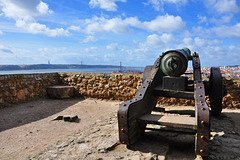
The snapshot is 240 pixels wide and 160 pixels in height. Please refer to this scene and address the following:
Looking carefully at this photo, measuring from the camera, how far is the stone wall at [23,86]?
6.49m

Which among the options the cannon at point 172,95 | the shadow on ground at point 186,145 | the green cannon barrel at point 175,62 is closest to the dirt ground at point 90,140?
the shadow on ground at point 186,145

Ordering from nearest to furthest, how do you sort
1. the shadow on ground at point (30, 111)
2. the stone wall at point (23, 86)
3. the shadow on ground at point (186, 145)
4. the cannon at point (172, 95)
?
1. the cannon at point (172, 95)
2. the shadow on ground at point (186, 145)
3. the shadow on ground at point (30, 111)
4. the stone wall at point (23, 86)

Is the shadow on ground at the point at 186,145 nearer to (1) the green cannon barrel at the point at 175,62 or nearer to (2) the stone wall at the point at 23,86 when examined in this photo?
(1) the green cannon barrel at the point at 175,62

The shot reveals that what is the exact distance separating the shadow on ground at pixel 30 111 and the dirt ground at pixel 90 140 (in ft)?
0.08

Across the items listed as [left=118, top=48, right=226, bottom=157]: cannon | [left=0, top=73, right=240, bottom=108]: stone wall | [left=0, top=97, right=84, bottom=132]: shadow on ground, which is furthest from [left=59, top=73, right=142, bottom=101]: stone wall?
[left=118, top=48, right=226, bottom=157]: cannon

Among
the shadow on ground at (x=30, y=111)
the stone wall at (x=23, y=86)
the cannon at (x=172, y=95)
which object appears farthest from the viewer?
the stone wall at (x=23, y=86)

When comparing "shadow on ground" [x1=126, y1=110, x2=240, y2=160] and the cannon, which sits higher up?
the cannon

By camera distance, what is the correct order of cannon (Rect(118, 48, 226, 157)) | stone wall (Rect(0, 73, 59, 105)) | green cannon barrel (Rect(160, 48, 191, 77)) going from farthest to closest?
stone wall (Rect(0, 73, 59, 105)) → green cannon barrel (Rect(160, 48, 191, 77)) → cannon (Rect(118, 48, 226, 157))

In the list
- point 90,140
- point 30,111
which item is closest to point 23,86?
point 30,111

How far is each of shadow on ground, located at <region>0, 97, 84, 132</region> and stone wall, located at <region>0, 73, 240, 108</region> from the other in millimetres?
451

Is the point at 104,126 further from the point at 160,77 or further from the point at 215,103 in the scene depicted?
the point at 215,103

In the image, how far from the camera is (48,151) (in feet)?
9.70

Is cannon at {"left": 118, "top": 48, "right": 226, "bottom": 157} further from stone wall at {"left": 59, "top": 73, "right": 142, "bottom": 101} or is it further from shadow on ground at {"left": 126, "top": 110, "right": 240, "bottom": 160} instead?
stone wall at {"left": 59, "top": 73, "right": 142, "bottom": 101}

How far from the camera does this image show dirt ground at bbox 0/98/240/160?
276 centimetres
